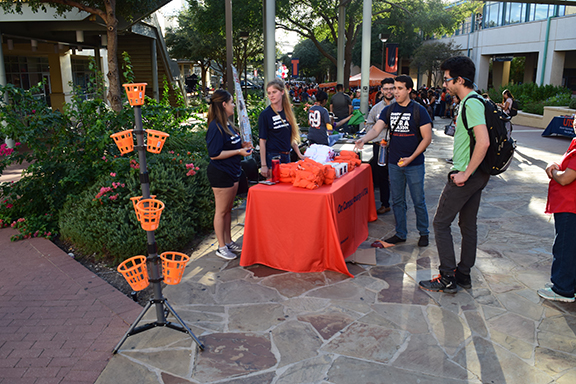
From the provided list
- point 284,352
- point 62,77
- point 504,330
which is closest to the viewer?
point 284,352

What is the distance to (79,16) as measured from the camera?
14.7 metres

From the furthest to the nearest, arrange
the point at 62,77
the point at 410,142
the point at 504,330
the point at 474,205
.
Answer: the point at 62,77
the point at 410,142
the point at 474,205
the point at 504,330

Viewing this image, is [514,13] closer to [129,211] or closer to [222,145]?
[222,145]

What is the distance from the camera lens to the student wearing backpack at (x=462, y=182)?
3801mm

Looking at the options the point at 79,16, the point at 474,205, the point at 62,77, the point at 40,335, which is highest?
the point at 79,16

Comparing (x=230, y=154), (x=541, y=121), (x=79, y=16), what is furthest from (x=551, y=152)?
(x=79, y=16)

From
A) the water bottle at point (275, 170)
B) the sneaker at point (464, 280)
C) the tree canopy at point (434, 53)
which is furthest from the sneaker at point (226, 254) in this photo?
the tree canopy at point (434, 53)

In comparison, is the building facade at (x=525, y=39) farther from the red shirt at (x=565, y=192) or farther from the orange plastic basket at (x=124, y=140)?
the orange plastic basket at (x=124, y=140)

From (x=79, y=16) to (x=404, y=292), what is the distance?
14.6 m

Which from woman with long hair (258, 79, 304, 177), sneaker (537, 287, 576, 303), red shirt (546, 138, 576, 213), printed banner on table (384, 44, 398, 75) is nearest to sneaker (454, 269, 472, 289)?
sneaker (537, 287, 576, 303)

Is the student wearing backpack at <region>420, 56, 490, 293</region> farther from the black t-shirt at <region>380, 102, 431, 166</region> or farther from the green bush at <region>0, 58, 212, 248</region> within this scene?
the green bush at <region>0, 58, 212, 248</region>

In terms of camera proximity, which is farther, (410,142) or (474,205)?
(410,142)

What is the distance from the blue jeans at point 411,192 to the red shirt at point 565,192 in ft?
5.08

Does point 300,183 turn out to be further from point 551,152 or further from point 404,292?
point 551,152
